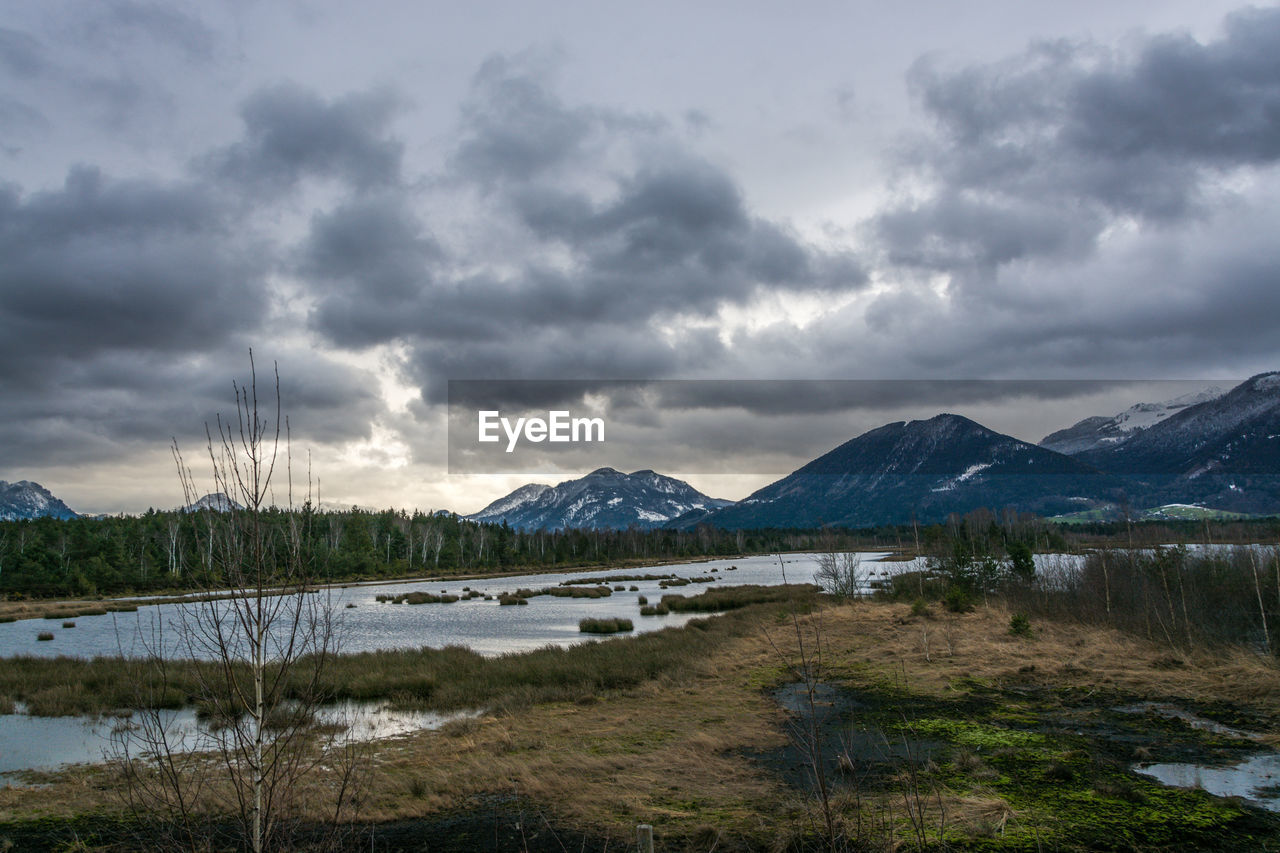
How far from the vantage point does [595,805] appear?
Result: 11922 millimetres

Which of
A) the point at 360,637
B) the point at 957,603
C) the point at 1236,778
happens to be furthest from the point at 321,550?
the point at 1236,778

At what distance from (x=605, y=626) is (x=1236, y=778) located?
3207 centimetres

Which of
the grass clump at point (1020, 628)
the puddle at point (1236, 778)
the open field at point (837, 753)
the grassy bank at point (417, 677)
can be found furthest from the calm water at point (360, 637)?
the grass clump at point (1020, 628)

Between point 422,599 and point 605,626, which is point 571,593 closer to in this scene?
point 422,599

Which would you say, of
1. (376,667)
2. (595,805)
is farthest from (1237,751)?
(376,667)

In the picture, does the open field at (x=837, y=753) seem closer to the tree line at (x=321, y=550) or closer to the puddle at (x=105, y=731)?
the puddle at (x=105, y=731)

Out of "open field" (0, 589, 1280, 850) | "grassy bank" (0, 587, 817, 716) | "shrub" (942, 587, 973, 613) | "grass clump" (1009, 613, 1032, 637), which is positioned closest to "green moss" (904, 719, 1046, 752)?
"open field" (0, 589, 1280, 850)

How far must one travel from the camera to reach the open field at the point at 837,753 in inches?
395

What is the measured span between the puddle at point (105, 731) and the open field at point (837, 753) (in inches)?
59.0

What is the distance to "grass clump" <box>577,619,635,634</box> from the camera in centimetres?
4034

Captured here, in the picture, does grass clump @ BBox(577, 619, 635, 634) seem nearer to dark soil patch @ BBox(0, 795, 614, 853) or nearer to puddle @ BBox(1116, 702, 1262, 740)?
puddle @ BBox(1116, 702, 1262, 740)

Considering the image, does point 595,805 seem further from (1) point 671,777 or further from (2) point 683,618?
(2) point 683,618

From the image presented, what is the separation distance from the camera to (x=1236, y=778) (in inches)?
476

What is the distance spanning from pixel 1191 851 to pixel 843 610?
32350 millimetres
